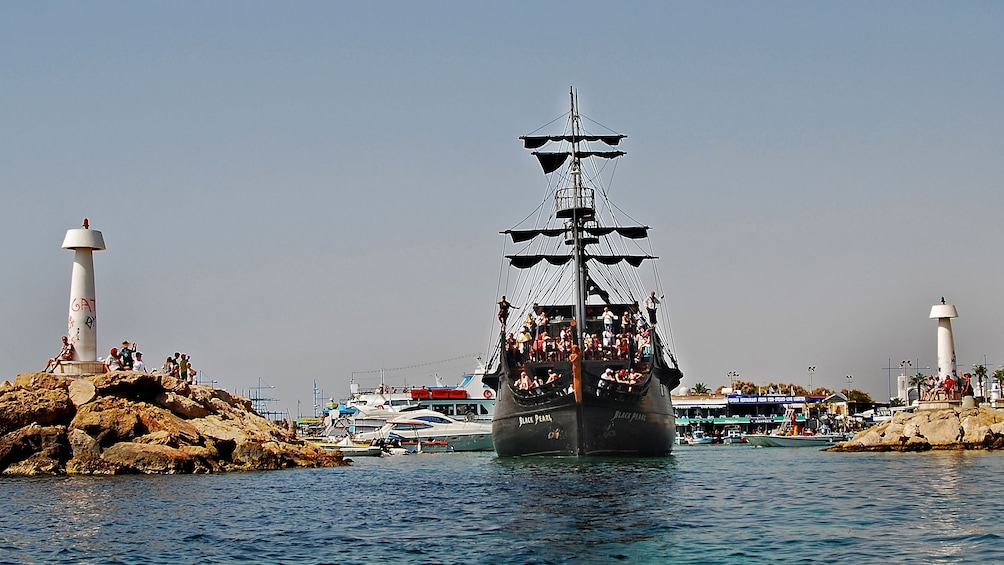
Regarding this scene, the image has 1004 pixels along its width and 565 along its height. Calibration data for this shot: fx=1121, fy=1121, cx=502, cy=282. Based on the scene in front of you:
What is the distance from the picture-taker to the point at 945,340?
6594 centimetres

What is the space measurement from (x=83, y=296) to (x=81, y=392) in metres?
5.40

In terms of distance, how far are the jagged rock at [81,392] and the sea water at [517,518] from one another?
5396 millimetres

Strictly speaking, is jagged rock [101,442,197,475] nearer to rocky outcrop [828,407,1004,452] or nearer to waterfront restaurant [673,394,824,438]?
rocky outcrop [828,407,1004,452]

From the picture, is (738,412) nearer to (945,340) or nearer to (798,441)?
(798,441)

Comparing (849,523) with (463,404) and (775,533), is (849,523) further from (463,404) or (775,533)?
(463,404)

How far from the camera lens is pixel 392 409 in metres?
102

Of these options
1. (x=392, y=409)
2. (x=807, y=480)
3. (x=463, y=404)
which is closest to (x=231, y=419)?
(x=807, y=480)

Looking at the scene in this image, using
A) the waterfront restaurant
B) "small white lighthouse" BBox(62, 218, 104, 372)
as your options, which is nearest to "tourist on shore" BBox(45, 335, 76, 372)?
"small white lighthouse" BBox(62, 218, 104, 372)

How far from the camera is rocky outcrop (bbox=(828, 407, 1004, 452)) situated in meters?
59.9

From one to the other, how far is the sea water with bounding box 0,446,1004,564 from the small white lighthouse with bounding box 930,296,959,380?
2465 centimetres

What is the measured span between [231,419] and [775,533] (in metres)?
29.7

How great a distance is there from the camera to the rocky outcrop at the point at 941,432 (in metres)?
59.9

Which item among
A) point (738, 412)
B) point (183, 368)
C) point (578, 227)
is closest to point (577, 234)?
point (578, 227)

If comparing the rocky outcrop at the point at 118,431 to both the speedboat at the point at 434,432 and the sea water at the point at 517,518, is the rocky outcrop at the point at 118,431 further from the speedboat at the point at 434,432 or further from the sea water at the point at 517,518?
the speedboat at the point at 434,432
